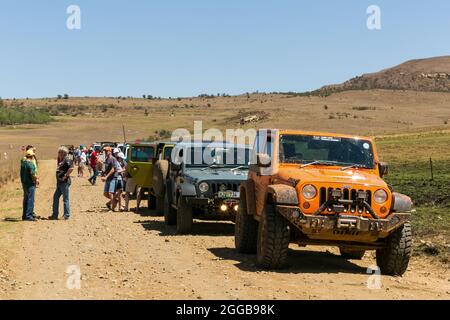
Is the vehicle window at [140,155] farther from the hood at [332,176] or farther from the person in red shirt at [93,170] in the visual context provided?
the hood at [332,176]

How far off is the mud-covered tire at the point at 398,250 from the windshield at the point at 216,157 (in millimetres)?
5936

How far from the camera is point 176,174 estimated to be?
50.8 ft

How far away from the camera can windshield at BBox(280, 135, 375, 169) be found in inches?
413

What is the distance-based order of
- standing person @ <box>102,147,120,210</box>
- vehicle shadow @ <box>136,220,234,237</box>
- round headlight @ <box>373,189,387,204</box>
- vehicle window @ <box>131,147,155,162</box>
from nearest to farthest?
round headlight @ <box>373,189,387,204</box>
vehicle shadow @ <box>136,220,234,237</box>
standing person @ <box>102,147,120,210</box>
vehicle window @ <box>131,147,155,162</box>

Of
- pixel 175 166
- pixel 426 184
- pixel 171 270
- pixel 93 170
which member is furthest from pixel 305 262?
pixel 93 170

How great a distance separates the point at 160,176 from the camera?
17.1m

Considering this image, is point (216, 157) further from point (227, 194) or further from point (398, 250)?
point (398, 250)

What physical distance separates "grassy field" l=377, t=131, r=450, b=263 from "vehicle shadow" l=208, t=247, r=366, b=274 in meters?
1.67

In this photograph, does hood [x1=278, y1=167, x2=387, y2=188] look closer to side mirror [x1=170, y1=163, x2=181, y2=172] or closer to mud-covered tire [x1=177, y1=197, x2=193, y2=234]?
mud-covered tire [x1=177, y1=197, x2=193, y2=234]

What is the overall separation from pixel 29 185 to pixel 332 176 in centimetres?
907

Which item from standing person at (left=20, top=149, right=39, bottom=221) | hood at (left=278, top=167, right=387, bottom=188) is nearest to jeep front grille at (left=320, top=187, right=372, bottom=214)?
hood at (left=278, top=167, right=387, bottom=188)

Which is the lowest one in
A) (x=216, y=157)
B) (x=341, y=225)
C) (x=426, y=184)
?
(x=426, y=184)

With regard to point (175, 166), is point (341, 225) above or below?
below
